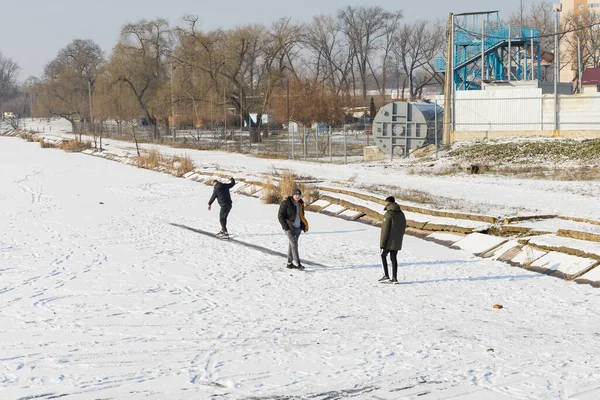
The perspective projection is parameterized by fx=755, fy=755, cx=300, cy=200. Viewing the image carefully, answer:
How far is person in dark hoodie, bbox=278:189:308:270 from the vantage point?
589 inches

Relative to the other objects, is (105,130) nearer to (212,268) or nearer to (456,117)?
(456,117)

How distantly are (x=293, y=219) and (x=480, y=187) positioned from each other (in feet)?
47.6

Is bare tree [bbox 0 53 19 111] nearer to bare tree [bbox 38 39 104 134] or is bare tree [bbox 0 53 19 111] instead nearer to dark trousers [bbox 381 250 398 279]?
bare tree [bbox 38 39 104 134]

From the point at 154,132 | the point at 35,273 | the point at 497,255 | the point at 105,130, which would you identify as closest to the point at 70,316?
the point at 35,273

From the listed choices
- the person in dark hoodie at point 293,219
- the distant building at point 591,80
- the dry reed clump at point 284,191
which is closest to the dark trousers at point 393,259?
the person in dark hoodie at point 293,219

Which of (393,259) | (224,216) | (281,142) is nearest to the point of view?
(393,259)

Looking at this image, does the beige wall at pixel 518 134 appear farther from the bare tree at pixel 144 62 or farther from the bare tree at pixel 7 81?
the bare tree at pixel 7 81

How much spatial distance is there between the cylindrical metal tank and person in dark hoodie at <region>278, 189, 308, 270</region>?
27.0 metres

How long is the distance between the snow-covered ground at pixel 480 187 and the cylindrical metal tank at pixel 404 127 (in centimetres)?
267

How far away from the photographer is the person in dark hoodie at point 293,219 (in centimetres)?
1495

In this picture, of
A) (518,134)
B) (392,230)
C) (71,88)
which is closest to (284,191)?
(392,230)

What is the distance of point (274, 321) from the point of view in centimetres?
1160

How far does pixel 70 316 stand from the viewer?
38.7ft

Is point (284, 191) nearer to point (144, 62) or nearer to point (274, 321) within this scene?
point (274, 321)
